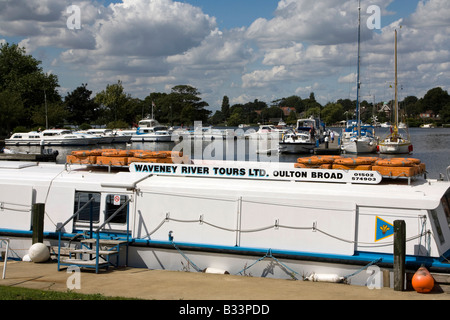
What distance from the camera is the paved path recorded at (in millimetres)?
12008

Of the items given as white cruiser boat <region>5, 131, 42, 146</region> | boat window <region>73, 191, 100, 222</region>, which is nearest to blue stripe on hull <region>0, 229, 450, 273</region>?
boat window <region>73, 191, 100, 222</region>

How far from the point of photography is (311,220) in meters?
13.8

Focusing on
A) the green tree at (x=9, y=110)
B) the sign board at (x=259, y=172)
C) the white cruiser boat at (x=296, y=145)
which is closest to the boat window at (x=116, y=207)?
the sign board at (x=259, y=172)

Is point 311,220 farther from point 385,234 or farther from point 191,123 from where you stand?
point 191,123

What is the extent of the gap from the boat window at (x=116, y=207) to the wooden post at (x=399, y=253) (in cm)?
743

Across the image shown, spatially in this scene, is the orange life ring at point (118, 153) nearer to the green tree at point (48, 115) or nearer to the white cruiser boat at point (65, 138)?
the white cruiser boat at point (65, 138)

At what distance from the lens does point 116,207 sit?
15289 mm

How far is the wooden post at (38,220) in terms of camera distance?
1518 centimetres

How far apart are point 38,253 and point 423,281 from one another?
1027 cm

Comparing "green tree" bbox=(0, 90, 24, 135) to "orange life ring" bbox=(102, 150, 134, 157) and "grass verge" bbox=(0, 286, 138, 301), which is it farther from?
"grass verge" bbox=(0, 286, 138, 301)

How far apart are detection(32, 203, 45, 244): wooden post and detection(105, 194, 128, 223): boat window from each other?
1.88m

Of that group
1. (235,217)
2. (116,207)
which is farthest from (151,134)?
(235,217)

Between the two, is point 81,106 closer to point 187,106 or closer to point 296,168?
point 187,106
